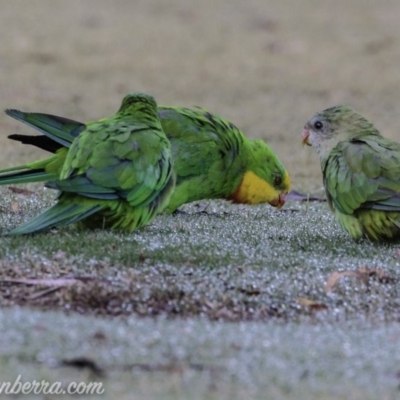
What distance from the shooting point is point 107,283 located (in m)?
3.44

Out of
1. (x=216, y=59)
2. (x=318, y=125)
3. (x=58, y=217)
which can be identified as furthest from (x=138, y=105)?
(x=216, y=59)

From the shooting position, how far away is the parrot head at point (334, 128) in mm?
5070

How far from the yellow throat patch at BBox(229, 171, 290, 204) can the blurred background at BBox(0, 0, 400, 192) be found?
47.1 inches

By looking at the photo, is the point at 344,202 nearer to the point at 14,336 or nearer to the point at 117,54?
the point at 14,336

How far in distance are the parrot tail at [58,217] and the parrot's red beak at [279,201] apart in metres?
1.78

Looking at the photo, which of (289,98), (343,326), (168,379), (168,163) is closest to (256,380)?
(168,379)

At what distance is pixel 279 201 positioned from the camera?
18.6 feet

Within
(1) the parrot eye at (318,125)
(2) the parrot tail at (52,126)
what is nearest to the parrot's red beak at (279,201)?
(1) the parrot eye at (318,125)

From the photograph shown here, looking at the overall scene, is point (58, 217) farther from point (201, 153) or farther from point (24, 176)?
point (201, 153)

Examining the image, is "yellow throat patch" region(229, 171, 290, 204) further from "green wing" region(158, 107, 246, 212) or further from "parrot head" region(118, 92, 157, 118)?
"parrot head" region(118, 92, 157, 118)

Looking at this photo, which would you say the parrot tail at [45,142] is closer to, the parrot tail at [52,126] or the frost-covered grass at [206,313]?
the parrot tail at [52,126]

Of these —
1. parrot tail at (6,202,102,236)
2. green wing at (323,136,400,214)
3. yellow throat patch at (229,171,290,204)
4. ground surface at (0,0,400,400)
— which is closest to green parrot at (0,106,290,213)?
yellow throat patch at (229,171,290,204)

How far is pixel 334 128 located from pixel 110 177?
1.59 meters

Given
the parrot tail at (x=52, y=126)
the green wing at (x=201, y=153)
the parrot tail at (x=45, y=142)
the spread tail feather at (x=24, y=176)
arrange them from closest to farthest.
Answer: the spread tail feather at (x=24, y=176) → the parrot tail at (x=52, y=126) → the parrot tail at (x=45, y=142) → the green wing at (x=201, y=153)
